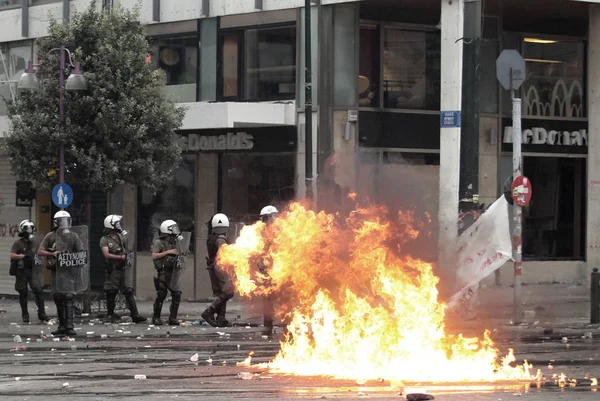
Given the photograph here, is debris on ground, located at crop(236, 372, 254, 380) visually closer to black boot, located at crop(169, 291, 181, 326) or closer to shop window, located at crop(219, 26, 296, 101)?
black boot, located at crop(169, 291, 181, 326)

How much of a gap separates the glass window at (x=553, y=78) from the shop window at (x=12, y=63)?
12.1 m

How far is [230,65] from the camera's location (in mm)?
24531

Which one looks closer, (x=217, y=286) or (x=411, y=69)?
(x=217, y=286)

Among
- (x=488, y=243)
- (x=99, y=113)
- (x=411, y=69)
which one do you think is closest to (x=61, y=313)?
(x=99, y=113)

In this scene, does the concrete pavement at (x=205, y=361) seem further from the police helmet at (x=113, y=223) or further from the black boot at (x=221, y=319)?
Answer: the police helmet at (x=113, y=223)

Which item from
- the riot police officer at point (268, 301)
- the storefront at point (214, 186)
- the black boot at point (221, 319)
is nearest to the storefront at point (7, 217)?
the storefront at point (214, 186)

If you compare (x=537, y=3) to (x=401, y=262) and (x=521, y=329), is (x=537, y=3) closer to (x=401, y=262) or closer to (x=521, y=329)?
(x=521, y=329)

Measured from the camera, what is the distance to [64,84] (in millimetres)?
21516

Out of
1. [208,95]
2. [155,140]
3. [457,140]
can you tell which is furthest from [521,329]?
[208,95]

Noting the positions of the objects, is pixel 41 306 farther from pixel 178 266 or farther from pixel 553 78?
pixel 553 78

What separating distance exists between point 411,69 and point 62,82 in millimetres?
7219

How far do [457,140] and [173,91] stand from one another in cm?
718

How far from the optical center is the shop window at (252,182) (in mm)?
23703

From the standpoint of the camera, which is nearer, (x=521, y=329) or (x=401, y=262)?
(x=401, y=262)
